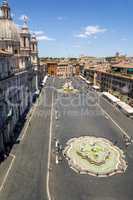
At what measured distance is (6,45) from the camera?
63.0 m

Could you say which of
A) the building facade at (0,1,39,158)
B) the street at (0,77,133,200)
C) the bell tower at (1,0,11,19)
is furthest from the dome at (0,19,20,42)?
the street at (0,77,133,200)

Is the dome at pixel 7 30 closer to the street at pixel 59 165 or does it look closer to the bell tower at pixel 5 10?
the bell tower at pixel 5 10

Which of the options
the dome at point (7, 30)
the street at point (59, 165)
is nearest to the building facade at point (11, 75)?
the dome at point (7, 30)

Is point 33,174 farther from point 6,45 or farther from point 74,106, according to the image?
point 74,106

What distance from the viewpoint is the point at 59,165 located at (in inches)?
1431

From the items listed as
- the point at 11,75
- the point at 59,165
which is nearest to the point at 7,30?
the point at 11,75

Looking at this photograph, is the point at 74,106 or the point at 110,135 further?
the point at 74,106

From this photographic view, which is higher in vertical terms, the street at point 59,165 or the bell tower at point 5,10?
the bell tower at point 5,10

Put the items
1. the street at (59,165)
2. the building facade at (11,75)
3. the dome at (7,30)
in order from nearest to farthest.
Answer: the street at (59,165)
the building facade at (11,75)
the dome at (7,30)

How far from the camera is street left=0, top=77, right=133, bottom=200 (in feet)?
95.3

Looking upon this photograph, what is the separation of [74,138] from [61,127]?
910 centimetres

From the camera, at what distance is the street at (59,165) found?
2906cm

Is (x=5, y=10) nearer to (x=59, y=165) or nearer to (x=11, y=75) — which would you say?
(x=11, y=75)

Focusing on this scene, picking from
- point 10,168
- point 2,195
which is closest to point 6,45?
point 10,168
